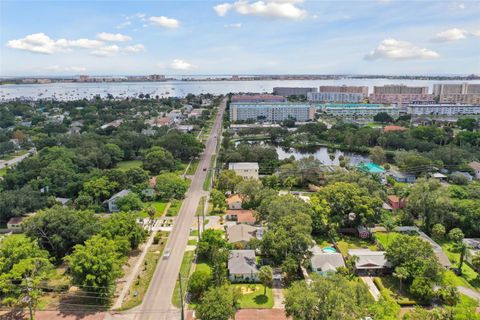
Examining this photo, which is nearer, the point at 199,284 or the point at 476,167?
the point at 199,284

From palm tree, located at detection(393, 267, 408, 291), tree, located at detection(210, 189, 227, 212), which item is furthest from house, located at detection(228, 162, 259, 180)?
palm tree, located at detection(393, 267, 408, 291)

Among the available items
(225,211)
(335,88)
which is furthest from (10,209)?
(335,88)

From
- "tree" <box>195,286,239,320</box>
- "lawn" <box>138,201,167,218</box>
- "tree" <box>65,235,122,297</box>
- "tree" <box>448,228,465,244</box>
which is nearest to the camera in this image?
"tree" <box>195,286,239,320</box>

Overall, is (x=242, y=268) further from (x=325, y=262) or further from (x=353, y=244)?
(x=353, y=244)

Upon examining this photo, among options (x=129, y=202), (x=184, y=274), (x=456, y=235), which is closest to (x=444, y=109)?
(x=456, y=235)

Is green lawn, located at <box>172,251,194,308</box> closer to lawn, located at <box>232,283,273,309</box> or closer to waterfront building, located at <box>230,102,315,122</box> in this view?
lawn, located at <box>232,283,273,309</box>

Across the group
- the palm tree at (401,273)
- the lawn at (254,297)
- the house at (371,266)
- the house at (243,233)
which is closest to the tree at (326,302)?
the lawn at (254,297)

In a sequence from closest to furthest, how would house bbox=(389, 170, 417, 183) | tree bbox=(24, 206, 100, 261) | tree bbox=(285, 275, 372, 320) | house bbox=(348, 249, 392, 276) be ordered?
tree bbox=(285, 275, 372, 320) → house bbox=(348, 249, 392, 276) → tree bbox=(24, 206, 100, 261) → house bbox=(389, 170, 417, 183)
